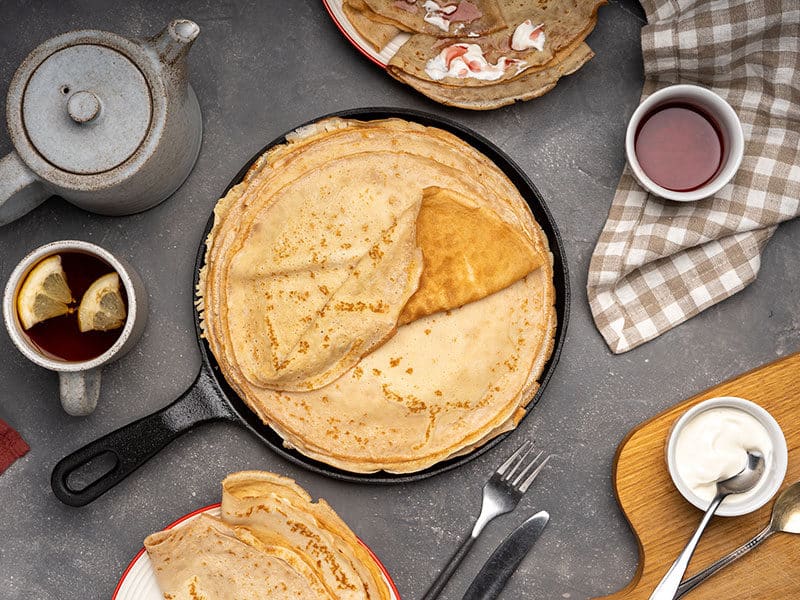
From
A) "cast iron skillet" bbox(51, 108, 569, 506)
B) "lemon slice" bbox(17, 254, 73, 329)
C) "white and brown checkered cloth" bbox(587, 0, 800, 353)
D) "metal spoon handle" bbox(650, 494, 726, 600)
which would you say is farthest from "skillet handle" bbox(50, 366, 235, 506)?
"metal spoon handle" bbox(650, 494, 726, 600)

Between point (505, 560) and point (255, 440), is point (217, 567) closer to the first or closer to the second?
point (255, 440)

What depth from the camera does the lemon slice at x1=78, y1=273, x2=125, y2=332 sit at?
5.44 ft

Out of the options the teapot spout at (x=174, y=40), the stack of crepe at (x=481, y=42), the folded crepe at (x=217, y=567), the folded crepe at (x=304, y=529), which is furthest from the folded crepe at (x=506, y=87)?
the folded crepe at (x=217, y=567)

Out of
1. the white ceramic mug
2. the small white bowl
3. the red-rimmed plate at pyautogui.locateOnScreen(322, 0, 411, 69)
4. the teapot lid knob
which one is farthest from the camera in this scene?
the red-rimmed plate at pyautogui.locateOnScreen(322, 0, 411, 69)

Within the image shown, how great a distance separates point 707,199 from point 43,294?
144cm

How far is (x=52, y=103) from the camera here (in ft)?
4.93

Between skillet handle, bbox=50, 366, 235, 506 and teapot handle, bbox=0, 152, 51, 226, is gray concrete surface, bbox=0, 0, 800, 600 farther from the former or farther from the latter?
teapot handle, bbox=0, 152, 51, 226

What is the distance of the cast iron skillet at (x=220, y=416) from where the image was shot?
1.70 metres

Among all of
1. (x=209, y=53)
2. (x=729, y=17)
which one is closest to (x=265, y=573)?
(x=209, y=53)

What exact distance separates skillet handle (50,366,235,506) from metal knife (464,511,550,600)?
660 mm

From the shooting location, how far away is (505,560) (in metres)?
1.83

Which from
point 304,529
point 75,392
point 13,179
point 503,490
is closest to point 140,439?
point 75,392

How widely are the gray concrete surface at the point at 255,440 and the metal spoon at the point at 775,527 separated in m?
0.15

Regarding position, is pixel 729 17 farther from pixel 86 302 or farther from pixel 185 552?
pixel 185 552
